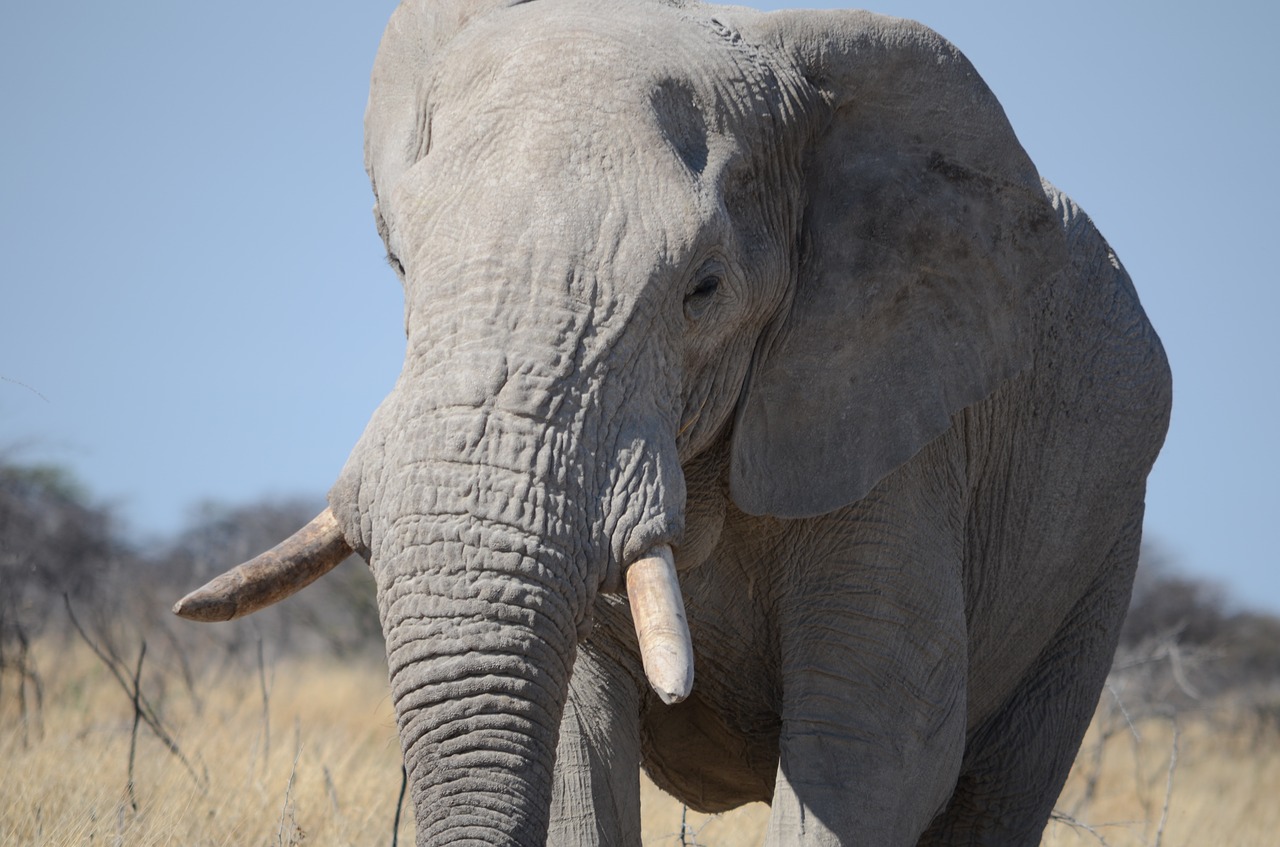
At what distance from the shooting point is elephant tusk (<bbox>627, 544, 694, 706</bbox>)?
306 cm

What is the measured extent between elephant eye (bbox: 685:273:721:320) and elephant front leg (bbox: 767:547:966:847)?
0.85m

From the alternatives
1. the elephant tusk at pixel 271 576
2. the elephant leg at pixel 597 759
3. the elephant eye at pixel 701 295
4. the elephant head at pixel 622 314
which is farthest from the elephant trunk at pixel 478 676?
the elephant leg at pixel 597 759

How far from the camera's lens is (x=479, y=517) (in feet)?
10.5

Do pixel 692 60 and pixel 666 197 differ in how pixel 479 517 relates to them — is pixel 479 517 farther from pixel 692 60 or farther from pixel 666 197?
pixel 692 60

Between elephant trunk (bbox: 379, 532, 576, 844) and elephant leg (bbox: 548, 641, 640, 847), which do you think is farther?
elephant leg (bbox: 548, 641, 640, 847)

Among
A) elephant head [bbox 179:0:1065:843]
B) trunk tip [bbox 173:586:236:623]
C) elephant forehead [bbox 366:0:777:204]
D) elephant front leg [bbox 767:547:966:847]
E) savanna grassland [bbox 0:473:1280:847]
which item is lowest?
savanna grassland [bbox 0:473:1280:847]

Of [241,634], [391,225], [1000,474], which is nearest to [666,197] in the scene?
[391,225]

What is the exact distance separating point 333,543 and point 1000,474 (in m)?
2.05

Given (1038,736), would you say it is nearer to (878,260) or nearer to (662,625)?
(878,260)

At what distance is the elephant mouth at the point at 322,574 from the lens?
122 inches

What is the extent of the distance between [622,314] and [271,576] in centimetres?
88

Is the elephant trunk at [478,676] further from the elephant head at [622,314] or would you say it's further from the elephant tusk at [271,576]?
the elephant tusk at [271,576]

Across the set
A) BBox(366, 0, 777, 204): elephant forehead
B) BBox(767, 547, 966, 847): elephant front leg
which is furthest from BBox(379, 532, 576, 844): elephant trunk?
BBox(767, 547, 966, 847): elephant front leg

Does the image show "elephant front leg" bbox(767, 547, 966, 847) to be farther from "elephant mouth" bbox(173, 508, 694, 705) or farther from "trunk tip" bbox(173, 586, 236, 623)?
"trunk tip" bbox(173, 586, 236, 623)
